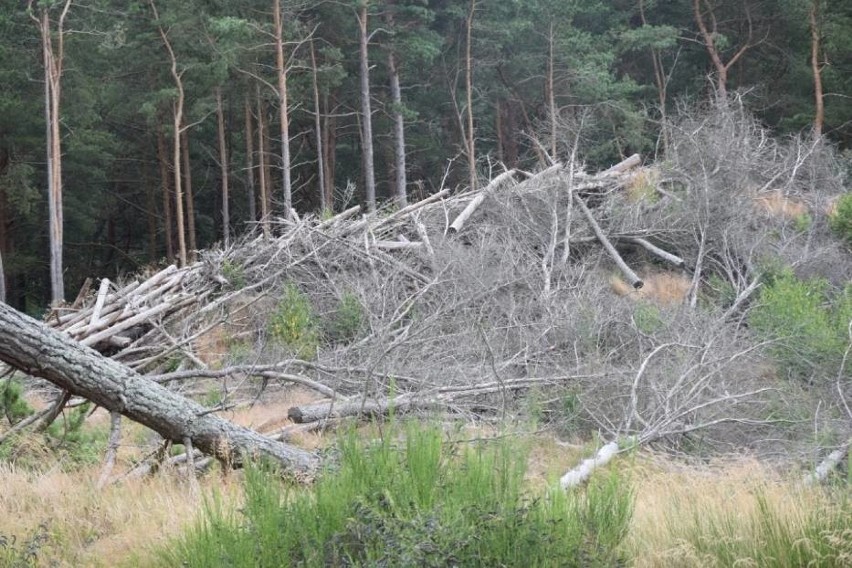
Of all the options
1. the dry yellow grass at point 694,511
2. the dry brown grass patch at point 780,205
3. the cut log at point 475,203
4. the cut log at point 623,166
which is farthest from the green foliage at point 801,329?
the cut log at point 623,166

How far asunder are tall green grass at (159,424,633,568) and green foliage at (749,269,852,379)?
6.05 meters

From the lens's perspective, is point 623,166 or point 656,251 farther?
point 623,166

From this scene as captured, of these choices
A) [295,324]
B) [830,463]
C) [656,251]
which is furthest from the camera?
[656,251]

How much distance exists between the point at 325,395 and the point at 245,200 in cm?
2568

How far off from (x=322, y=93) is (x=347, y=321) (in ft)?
56.6

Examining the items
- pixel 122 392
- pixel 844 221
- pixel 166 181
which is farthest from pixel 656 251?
pixel 166 181

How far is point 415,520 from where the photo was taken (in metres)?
3.33

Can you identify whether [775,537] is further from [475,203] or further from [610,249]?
[475,203]

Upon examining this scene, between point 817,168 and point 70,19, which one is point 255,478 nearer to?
point 817,168

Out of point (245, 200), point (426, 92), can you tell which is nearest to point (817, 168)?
point (426, 92)

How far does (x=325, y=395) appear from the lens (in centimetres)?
830

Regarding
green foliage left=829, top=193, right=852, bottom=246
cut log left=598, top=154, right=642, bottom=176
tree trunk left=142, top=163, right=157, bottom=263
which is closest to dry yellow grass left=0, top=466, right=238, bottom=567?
green foliage left=829, top=193, right=852, bottom=246

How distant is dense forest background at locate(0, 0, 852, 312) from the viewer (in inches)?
883

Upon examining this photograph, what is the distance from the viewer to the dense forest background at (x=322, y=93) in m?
22.4
